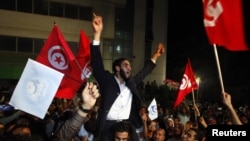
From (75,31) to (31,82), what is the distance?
29.1 m

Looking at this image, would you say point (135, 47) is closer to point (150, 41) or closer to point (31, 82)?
point (150, 41)

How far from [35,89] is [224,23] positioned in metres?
2.25

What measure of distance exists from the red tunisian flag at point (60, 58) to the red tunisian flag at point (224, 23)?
3.00m

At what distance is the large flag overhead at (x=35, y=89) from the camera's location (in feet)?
16.5

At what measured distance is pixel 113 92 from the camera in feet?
18.2

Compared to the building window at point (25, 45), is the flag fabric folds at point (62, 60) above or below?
below

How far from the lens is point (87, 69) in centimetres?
782

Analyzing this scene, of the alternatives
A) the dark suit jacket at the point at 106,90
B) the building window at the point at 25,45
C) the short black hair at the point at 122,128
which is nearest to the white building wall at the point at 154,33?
the building window at the point at 25,45

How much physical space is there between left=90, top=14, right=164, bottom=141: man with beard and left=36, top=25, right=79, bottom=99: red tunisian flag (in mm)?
1622

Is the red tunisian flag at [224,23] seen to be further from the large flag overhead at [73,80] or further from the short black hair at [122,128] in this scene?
the large flag overhead at [73,80]

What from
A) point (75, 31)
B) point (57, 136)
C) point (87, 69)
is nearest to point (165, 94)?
point (75, 31)

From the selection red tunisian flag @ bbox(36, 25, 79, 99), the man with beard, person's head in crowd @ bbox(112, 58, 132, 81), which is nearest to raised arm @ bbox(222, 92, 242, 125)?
the man with beard

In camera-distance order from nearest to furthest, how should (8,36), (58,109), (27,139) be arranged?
(27,139)
(58,109)
(8,36)

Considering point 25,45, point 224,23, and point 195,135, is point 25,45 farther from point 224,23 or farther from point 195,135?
point 224,23
